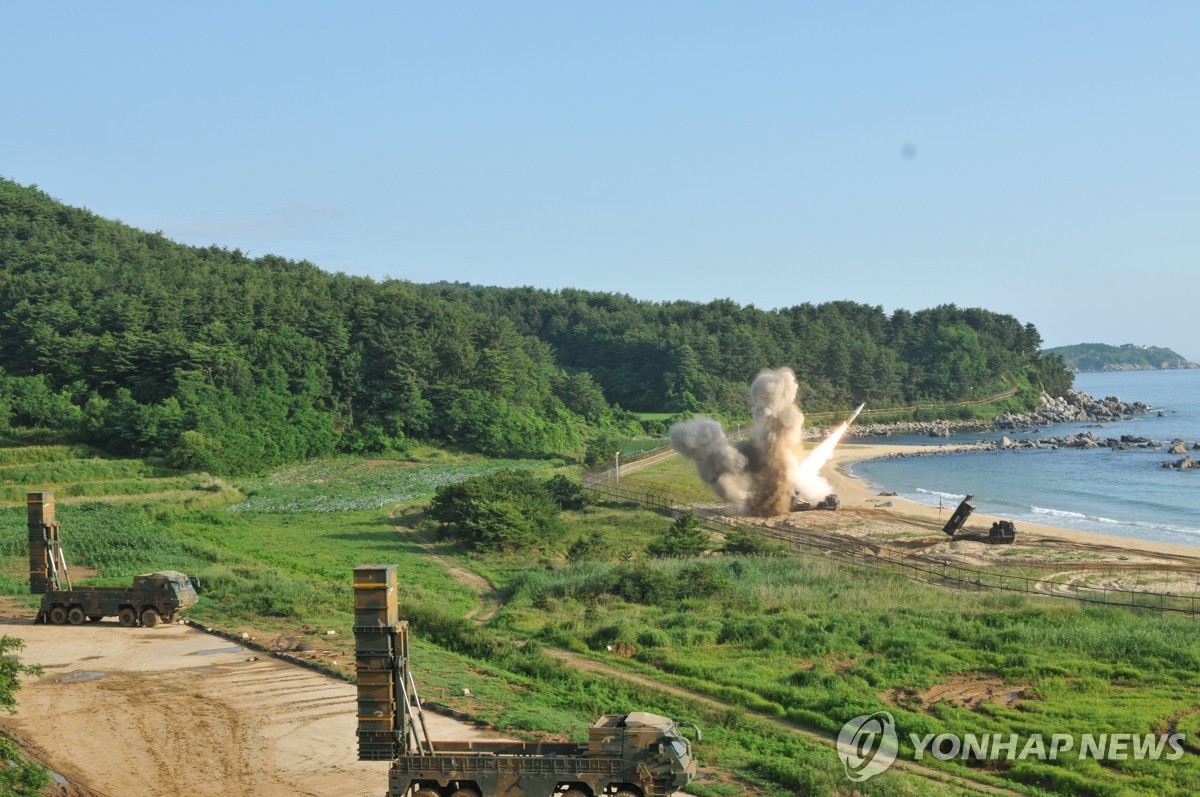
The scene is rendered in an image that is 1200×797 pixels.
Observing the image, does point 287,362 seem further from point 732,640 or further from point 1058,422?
point 1058,422

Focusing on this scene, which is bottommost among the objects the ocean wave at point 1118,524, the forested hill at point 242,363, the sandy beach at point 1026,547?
the ocean wave at point 1118,524

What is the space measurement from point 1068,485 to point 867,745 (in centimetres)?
6618

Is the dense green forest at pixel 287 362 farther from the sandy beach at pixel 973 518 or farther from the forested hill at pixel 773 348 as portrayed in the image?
the sandy beach at pixel 973 518

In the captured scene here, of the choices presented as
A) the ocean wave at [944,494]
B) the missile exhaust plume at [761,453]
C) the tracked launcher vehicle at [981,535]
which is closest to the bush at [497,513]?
the missile exhaust plume at [761,453]

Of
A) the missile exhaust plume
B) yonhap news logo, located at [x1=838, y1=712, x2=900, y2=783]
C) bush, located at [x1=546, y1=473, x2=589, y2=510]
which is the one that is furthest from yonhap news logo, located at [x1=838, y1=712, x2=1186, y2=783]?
the missile exhaust plume

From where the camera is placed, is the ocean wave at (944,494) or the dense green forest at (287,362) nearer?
the ocean wave at (944,494)

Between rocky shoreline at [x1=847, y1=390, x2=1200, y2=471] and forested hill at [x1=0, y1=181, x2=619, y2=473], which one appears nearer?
forested hill at [x1=0, y1=181, x2=619, y2=473]

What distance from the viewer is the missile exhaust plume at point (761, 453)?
61.9 metres

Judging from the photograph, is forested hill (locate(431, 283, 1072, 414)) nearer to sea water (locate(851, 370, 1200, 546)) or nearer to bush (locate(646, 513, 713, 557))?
sea water (locate(851, 370, 1200, 546))

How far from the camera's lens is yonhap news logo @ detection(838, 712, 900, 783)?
20.0 meters

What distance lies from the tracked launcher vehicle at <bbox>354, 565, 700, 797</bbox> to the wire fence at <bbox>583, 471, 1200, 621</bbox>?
81.8ft

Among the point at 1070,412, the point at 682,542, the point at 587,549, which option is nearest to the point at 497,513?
the point at 587,549

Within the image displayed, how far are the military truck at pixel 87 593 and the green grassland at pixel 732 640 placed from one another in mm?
1496

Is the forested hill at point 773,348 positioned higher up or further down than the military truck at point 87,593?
higher up
